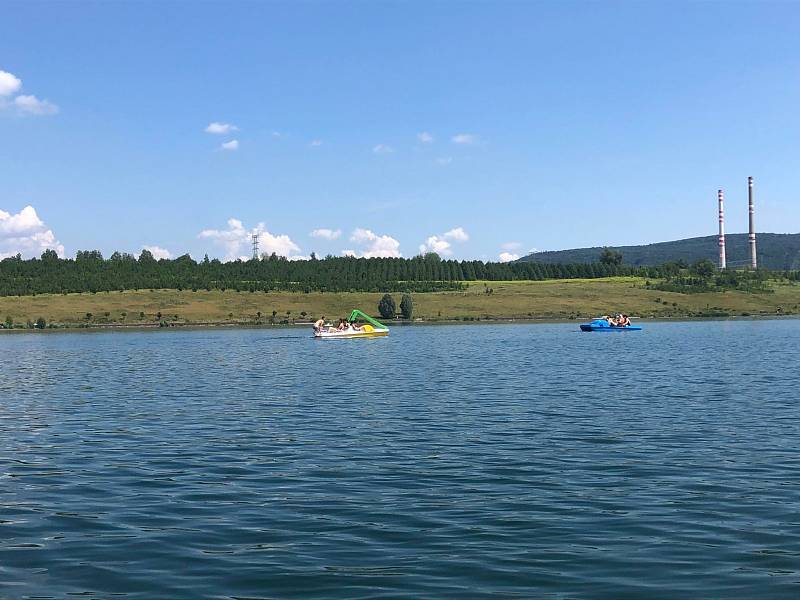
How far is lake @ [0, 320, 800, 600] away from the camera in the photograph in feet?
55.9

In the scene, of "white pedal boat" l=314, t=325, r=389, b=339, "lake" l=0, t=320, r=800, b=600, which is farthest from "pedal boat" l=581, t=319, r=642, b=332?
"lake" l=0, t=320, r=800, b=600

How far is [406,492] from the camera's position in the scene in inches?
954

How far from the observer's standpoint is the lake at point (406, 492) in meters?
17.0

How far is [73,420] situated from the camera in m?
40.8

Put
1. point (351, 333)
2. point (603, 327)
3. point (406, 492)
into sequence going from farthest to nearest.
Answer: point (603, 327), point (351, 333), point (406, 492)

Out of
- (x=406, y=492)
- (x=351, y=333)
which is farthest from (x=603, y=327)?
(x=406, y=492)

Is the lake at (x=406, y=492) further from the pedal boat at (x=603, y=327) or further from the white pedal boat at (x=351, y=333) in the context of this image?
the pedal boat at (x=603, y=327)

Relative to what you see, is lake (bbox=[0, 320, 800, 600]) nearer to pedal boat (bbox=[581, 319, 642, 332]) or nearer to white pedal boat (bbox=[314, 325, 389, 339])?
white pedal boat (bbox=[314, 325, 389, 339])

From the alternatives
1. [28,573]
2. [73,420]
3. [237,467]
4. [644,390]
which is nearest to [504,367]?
[644,390]

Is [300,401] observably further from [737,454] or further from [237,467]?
[737,454]

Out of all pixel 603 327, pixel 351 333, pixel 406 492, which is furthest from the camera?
pixel 603 327

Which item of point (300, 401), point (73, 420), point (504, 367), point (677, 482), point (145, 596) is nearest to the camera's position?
point (145, 596)

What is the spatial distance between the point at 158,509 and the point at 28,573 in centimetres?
537

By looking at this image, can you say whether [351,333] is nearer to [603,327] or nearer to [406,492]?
[603,327]
